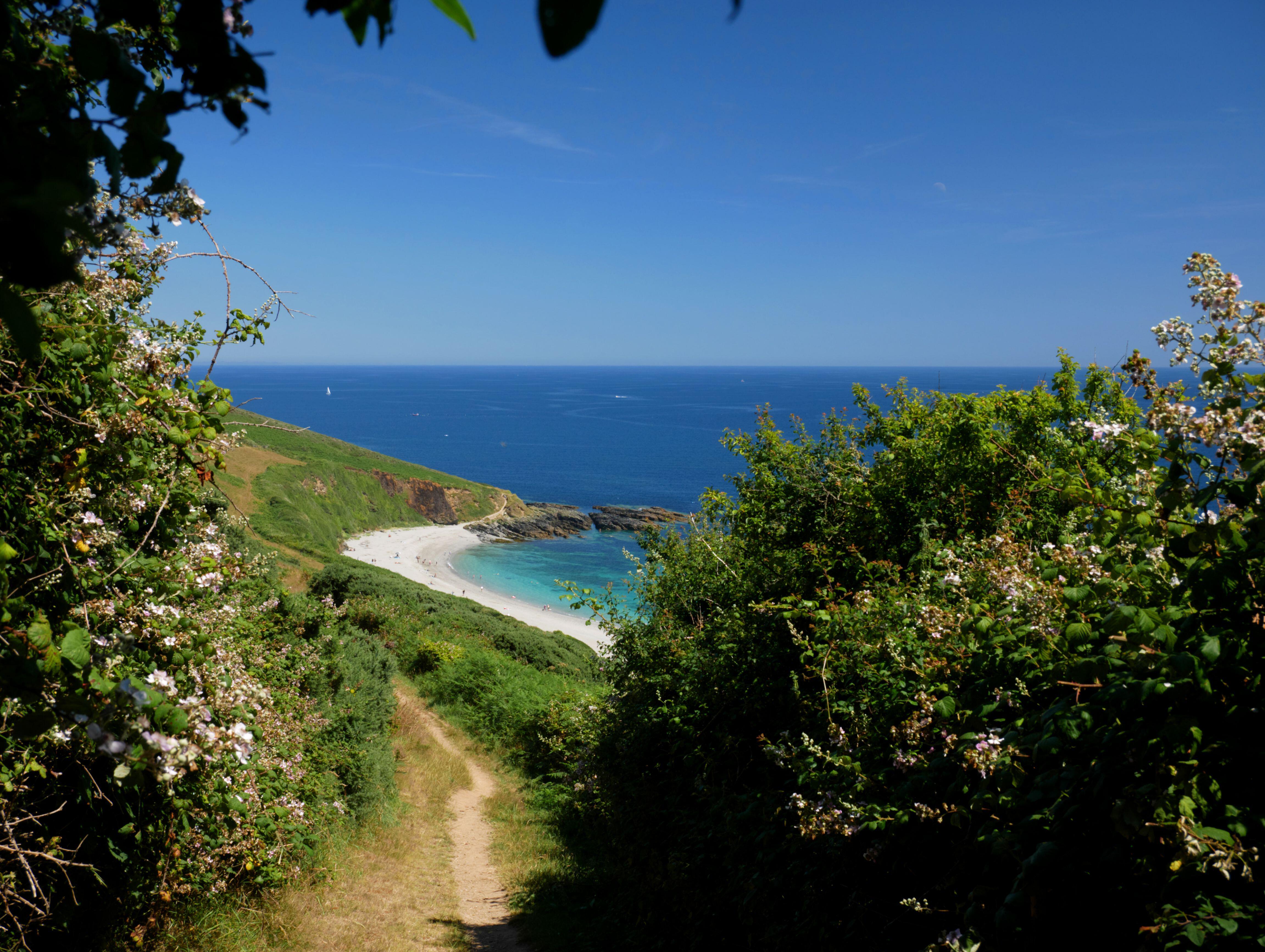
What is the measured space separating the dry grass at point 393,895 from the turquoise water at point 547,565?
33986mm

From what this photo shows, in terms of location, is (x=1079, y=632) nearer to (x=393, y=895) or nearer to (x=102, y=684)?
(x=102, y=684)

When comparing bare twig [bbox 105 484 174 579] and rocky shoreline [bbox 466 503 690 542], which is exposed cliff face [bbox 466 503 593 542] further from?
bare twig [bbox 105 484 174 579]

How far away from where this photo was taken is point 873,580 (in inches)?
275

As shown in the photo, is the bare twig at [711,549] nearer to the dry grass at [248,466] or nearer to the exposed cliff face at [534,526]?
the dry grass at [248,466]

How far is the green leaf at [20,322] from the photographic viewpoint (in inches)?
32.0

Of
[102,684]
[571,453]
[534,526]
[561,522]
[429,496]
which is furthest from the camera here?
[571,453]

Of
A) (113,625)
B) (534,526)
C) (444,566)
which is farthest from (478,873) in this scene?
(534,526)

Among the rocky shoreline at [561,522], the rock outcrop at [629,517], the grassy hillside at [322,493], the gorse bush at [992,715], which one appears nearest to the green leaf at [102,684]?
the gorse bush at [992,715]

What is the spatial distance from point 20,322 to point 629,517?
7357 centimetres

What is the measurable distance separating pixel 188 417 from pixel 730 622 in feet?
17.9

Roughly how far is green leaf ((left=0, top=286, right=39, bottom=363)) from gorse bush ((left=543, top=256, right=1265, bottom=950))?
2.71 metres

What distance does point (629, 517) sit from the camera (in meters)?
74.2

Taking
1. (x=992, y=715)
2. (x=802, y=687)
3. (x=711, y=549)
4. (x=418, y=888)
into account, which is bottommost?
(x=418, y=888)

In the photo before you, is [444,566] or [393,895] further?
[444,566]
